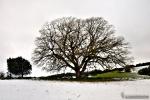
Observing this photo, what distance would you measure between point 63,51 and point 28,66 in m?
31.4

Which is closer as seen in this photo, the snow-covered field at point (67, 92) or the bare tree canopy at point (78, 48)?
the snow-covered field at point (67, 92)

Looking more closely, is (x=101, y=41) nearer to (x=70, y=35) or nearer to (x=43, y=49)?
(x=70, y=35)

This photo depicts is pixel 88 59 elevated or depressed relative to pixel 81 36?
depressed

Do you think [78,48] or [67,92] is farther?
[78,48]

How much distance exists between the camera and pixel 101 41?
4678 cm

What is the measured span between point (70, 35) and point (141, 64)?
20.2 meters

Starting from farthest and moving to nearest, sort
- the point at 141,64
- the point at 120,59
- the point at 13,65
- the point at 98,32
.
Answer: the point at 13,65
the point at 141,64
the point at 98,32
the point at 120,59

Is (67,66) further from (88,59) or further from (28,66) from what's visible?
(28,66)

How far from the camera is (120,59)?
44781 millimetres

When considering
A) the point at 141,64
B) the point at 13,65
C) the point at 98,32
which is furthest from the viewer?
the point at 13,65

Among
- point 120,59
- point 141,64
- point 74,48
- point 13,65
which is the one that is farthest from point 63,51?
point 13,65

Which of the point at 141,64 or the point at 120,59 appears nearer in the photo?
the point at 120,59

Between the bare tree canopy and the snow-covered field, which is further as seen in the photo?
the bare tree canopy

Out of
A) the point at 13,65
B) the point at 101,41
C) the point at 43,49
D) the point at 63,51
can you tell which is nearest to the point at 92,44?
the point at 101,41
